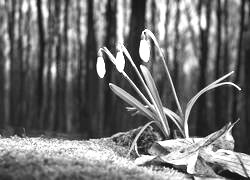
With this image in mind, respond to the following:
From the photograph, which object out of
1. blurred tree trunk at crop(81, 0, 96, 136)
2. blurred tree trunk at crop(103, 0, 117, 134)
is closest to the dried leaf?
blurred tree trunk at crop(103, 0, 117, 134)

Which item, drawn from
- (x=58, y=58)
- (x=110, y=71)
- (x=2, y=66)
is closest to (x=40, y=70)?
(x=58, y=58)

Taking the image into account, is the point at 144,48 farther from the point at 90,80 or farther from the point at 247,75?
the point at 90,80

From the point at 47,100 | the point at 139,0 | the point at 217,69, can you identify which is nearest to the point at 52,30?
the point at 47,100

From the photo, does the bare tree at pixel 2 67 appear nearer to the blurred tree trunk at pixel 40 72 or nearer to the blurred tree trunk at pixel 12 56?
the blurred tree trunk at pixel 12 56

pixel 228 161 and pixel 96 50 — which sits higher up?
pixel 96 50

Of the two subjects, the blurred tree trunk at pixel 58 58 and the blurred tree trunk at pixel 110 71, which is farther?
the blurred tree trunk at pixel 58 58

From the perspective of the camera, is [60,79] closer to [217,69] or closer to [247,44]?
[217,69]

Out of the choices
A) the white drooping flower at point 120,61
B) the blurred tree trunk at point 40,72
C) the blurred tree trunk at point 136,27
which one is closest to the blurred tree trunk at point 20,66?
the blurred tree trunk at point 40,72
